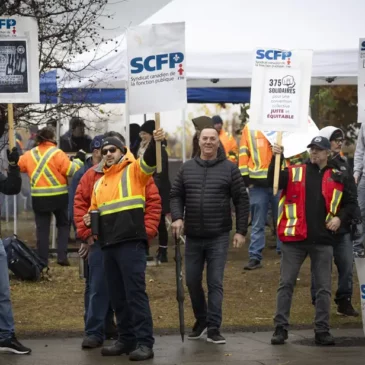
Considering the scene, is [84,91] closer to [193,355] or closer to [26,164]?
[26,164]

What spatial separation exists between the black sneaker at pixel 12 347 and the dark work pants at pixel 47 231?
4.98m

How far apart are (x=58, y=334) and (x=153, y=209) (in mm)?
1926

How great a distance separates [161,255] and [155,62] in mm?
5717

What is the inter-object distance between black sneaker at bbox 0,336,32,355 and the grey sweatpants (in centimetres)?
230

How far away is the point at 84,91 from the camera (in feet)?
43.2

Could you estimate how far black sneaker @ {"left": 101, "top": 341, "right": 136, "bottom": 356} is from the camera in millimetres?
9305

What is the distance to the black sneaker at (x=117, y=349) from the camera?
9.30m

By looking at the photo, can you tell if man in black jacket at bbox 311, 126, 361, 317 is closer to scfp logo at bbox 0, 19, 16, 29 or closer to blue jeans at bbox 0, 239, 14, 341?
scfp logo at bbox 0, 19, 16, 29

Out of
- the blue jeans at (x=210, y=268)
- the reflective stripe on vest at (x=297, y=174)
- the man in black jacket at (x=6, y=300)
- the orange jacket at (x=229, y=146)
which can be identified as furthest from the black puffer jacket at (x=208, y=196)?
the orange jacket at (x=229, y=146)

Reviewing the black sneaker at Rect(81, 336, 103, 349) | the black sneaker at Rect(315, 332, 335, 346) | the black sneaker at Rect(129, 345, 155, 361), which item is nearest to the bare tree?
the black sneaker at Rect(81, 336, 103, 349)

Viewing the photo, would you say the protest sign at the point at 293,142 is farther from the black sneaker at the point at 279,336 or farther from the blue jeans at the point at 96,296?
the blue jeans at the point at 96,296

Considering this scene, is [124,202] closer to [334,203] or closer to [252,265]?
[334,203]

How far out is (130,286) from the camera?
904 centimetres

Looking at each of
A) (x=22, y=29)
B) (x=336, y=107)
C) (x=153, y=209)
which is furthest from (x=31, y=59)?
(x=336, y=107)
